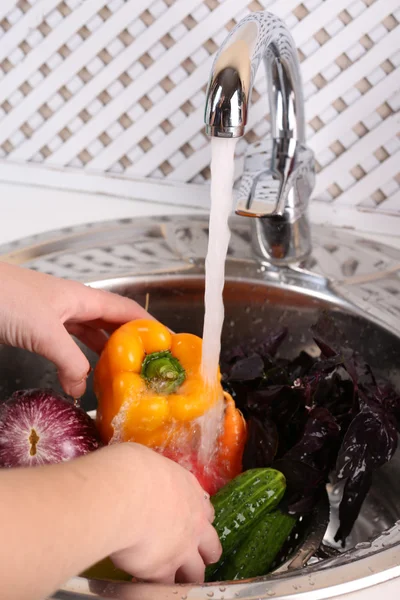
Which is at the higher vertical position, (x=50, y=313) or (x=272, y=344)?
(x=50, y=313)

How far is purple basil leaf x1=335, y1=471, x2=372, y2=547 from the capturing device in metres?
0.77

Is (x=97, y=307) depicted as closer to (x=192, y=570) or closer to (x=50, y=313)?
(x=50, y=313)

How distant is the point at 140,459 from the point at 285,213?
50 cm

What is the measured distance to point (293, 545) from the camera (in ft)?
2.49

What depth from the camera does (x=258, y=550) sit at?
72 cm

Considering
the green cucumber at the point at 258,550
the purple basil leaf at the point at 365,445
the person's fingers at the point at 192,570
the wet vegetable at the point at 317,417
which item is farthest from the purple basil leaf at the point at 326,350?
the person's fingers at the point at 192,570

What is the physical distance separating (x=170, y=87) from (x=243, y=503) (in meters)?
0.73

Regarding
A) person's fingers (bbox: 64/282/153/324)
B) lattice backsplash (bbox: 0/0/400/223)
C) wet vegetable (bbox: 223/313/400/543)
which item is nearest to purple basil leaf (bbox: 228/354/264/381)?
wet vegetable (bbox: 223/313/400/543)

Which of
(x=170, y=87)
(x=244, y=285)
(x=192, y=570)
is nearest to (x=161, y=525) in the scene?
(x=192, y=570)

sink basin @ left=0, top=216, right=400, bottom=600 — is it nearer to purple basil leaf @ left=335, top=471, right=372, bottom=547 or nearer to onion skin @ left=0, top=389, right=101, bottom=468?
purple basil leaf @ left=335, top=471, right=372, bottom=547

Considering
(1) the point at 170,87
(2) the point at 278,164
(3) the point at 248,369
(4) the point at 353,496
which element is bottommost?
(4) the point at 353,496

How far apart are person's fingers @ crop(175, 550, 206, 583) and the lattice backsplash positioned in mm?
706

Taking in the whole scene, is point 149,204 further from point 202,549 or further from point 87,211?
point 202,549

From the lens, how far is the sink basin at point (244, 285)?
0.94m
